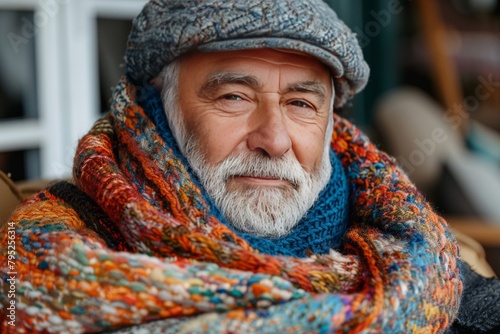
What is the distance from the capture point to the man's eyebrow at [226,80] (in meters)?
1.67

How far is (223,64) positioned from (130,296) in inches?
25.2

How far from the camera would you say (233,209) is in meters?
1.65

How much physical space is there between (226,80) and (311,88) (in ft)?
0.71

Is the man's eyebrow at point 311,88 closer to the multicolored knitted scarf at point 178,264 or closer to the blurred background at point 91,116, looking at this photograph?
the multicolored knitted scarf at point 178,264

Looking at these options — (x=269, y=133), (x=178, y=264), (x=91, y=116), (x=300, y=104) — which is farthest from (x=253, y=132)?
(x=91, y=116)

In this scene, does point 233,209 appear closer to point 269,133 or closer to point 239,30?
point 269,133

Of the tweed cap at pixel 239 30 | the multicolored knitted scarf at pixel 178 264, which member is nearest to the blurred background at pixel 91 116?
the tweed cap at pixel 239 30

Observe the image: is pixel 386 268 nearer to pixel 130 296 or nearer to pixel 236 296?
pixel 236 296

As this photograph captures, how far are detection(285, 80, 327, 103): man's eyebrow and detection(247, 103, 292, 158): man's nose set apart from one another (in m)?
0.06

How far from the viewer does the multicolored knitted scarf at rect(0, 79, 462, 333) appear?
1.28 metres

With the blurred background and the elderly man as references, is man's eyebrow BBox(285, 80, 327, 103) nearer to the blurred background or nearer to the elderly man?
the elderly man

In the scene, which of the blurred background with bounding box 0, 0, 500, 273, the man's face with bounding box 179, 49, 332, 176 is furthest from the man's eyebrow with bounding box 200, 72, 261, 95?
the blurred background with bounding box 0, 0, 500, 273

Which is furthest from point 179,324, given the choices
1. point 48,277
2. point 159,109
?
point 159,109

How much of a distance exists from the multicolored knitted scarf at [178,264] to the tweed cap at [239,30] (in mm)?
184
